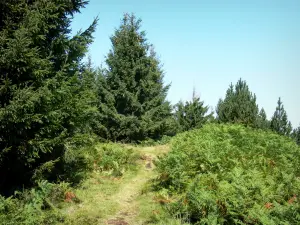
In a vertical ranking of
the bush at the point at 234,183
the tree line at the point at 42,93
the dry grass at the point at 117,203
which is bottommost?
the dry grass at the point at 117,203

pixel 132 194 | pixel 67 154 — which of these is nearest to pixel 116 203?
pixel 132 194

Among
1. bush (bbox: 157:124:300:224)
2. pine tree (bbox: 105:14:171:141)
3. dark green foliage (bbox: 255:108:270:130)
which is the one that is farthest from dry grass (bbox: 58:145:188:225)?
dark green foliage (bbox: 255:108:270:130)

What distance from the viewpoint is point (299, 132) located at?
19812mm

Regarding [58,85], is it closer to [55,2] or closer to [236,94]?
[55,2]

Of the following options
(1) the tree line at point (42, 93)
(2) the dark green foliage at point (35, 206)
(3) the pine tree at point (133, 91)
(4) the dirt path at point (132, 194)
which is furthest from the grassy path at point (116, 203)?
(3) the pine tree at point (133, 91)

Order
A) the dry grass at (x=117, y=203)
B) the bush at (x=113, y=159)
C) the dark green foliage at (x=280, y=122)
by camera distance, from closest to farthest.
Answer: the dry grass at (x=117, y=203) → the bush at (x=113, y=159) → the dark green foliage at (x=280, y=122)

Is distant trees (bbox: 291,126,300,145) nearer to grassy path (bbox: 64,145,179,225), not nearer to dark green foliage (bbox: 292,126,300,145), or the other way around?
dark green foliage (bbox: 292,126,300,145)

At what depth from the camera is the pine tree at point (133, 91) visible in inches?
853

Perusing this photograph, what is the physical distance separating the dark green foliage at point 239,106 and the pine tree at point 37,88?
557 inches

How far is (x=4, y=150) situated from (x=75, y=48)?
4147 millimetres

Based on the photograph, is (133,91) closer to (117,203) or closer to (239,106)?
(239,106)

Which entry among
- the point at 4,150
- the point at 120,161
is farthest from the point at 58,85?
the point at 120,161

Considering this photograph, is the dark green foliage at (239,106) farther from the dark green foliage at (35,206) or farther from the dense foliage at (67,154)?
the dark green foliage at (35,206)

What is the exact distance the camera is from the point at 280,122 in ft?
64.3
